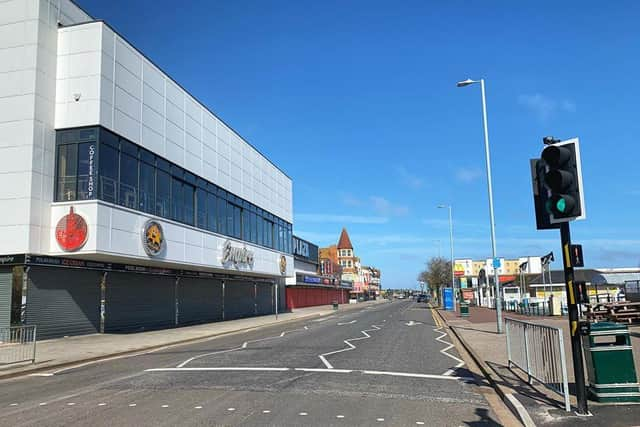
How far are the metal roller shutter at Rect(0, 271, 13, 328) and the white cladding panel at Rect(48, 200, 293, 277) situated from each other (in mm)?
1789

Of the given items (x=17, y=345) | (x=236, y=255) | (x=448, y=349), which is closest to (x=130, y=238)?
(x=17, y=345)

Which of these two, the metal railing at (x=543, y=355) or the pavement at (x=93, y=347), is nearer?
the metal railing at (x=543, y=355)

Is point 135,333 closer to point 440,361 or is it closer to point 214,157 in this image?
point 214,157

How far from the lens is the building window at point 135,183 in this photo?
22969mm

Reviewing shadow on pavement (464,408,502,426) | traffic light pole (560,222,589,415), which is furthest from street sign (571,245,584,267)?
shadow on pavement (464,408,502,426)

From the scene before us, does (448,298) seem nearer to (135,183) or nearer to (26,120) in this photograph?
(135,183)

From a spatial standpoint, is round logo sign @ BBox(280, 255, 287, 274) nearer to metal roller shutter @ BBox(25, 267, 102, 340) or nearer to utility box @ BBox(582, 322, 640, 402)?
metal roller shutter @ BBox(25, 267, 102, 340)

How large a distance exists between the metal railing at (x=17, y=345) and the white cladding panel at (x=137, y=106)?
850 centimetres

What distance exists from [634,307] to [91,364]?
2367cm

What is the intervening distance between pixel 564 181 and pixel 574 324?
2.00 metres

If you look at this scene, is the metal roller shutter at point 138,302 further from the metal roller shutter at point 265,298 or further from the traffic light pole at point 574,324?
the traffic light pole at point 574,324

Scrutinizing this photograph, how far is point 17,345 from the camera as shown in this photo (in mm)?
19531

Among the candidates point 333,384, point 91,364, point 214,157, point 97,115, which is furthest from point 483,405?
point 214,157

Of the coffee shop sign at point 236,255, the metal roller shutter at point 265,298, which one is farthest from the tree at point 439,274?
the coffee shop sign at point 236,255
